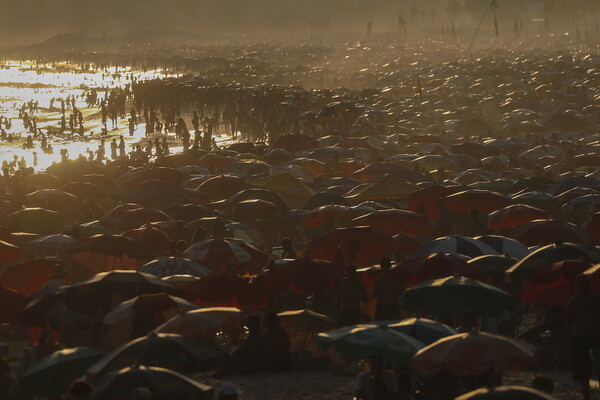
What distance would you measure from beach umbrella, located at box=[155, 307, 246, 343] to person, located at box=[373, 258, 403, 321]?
2.74 m

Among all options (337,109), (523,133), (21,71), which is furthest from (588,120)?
(21,71)

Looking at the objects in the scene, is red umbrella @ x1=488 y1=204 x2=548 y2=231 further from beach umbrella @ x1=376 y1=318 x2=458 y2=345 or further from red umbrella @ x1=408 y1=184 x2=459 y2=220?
beach umbrella @ x1=376 y1=318 x2=458 y2=345

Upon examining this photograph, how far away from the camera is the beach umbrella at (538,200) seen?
23000mm

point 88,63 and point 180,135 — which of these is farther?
point 88,63

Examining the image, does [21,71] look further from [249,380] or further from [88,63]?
[249,380]

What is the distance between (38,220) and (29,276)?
249 inches

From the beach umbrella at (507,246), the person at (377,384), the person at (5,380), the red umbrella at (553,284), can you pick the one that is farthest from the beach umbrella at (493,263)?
the person at (5,380)

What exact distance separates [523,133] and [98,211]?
22.9 metres

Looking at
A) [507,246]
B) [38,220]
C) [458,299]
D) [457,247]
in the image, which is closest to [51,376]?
[458,299]

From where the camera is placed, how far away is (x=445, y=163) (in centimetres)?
3212

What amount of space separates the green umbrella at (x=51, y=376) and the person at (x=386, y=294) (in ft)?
16.2

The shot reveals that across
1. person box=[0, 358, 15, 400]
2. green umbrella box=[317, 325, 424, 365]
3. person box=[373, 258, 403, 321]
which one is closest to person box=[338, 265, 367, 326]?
person box=[373, 258, 403, 321]

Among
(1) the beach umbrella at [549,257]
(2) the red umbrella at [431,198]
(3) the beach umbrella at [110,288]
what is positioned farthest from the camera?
(2) the red umbrella at [431,198]

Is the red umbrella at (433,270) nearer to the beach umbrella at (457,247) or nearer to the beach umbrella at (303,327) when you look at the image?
the beach umbrella at (457,247)
